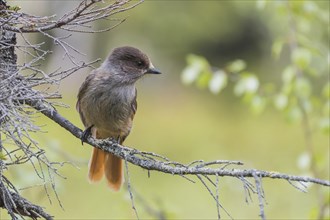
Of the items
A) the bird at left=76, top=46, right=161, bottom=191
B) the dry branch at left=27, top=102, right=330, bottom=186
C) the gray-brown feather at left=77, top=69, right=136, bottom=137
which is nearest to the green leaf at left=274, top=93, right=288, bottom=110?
the bird at left=76, top=46, right=161, bottom=191

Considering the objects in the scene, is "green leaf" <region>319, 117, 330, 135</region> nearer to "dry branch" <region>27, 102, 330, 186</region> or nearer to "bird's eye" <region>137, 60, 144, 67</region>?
"bird's eye" <region>137, 60, 144, 67</region>

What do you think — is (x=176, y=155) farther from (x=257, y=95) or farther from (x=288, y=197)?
(x=257, y=95)

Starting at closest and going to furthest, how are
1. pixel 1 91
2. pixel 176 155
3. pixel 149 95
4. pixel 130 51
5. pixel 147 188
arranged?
pixel 1 91, pixel 130 51, pixel 147 188, pixel 176 155, pixel 149 95

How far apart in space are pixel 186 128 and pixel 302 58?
37.1 ft

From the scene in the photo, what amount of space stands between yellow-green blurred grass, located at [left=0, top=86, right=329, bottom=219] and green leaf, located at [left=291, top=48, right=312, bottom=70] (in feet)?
3.13

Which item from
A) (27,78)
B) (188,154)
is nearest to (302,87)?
(27,78)

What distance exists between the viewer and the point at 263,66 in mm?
22312

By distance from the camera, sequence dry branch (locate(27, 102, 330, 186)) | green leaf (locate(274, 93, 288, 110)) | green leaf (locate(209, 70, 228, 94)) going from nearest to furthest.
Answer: dry branch (locate(27, 102, 330, 186)), green leaf (locate(274, 93, 288, 110)), green leaf (locate(209, 70, 228, 94))

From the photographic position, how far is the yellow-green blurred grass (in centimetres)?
760

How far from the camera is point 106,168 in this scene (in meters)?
4.86

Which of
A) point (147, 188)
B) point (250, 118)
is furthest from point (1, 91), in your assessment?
point (250, 118)

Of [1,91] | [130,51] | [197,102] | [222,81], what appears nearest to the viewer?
[1,91]

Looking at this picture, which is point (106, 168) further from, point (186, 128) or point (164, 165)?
point (186, 128)

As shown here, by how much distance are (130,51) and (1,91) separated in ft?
5.38
